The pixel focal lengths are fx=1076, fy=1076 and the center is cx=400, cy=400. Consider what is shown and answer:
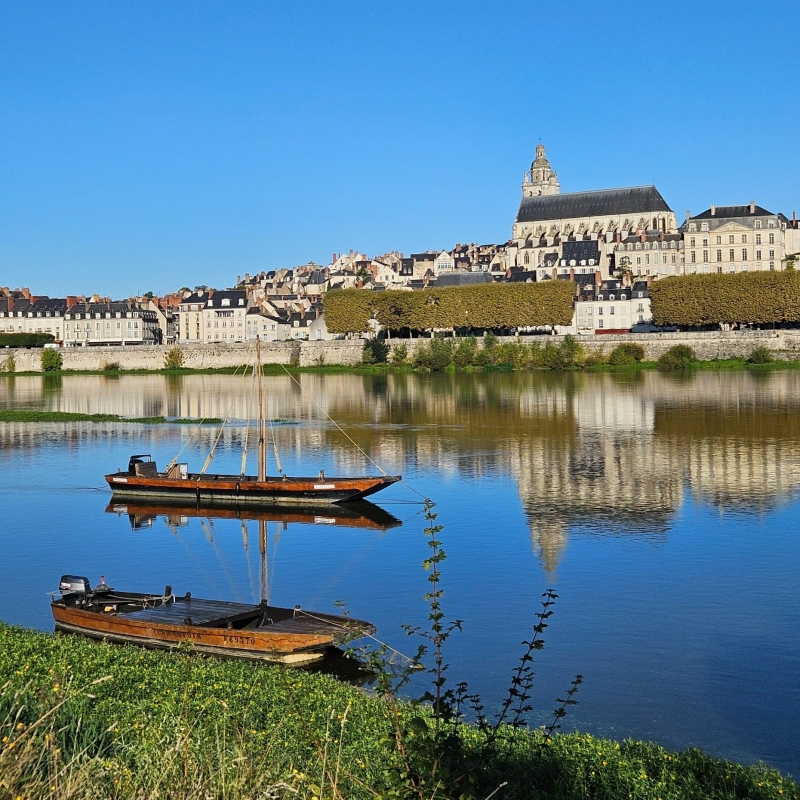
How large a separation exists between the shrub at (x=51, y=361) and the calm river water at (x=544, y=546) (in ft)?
174

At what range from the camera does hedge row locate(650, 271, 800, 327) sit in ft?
259

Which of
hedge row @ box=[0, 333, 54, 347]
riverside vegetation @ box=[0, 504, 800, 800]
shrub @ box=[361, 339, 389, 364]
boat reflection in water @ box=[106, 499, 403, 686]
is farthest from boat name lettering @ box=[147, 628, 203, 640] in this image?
hedge row @ box=[0, 333, 54, 347]

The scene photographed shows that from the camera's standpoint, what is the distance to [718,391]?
51781 millimetres

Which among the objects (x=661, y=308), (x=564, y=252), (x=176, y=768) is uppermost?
(x=564, y=252)

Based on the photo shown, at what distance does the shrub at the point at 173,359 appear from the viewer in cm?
9481

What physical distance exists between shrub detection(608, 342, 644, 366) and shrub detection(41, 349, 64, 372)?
157ft

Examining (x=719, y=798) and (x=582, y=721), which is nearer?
(x=719, y=798)

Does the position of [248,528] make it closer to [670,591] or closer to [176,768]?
[670,591]

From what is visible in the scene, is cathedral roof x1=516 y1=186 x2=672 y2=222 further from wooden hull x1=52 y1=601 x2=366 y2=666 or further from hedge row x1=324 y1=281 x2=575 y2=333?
wooden hull x1=52 y1=601 x2=366 y2=666

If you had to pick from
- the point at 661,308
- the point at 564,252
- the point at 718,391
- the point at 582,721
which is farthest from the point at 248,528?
the point at 564,252

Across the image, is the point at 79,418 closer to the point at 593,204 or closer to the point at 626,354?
the point at 626,354

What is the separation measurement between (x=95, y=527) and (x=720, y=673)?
14476 millimetres

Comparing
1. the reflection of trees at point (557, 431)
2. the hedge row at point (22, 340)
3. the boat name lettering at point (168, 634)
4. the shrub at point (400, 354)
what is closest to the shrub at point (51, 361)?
the hedge row at point (22, 340)

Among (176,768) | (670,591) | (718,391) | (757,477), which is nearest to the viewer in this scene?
(176,768)
